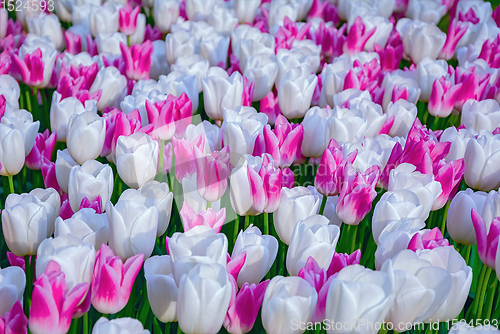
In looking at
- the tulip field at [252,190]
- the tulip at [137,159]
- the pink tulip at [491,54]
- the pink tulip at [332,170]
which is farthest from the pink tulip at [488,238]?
the pink tulip at [491,54]

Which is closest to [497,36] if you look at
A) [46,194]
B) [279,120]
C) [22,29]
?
[279,120]

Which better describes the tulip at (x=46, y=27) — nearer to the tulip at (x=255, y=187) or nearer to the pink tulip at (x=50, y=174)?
the pink tulip at (x=50, y=174)

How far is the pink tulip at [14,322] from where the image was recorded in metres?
→ 1.07

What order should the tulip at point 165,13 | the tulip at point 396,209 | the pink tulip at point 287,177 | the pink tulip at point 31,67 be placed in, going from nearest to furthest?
the tulip at point 396,209 < the pink tulip at point 287,177 < the pink tulip at point 31,67 < the tulip at point 165,13

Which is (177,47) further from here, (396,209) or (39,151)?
A: (396,209)

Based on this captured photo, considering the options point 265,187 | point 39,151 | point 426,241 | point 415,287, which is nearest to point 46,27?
point 39,151

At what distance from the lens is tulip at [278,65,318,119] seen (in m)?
2.06

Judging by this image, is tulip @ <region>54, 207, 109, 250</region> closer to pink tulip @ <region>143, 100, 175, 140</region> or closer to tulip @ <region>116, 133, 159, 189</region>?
tulip @ <region>116, 133, 159, 189</region>

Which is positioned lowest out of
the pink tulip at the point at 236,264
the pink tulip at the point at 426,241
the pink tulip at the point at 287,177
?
the pink tulip at the point at 287,177

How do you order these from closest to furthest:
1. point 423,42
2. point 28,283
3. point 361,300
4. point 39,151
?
point 361,300 → point 28,283 → point 39,151 → point 423,42

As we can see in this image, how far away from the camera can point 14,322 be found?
1074 mm

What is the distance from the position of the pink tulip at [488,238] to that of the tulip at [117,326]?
79 cm

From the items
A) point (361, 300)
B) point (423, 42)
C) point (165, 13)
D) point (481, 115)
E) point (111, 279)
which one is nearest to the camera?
point (361, 300)

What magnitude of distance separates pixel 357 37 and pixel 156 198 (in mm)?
1756
